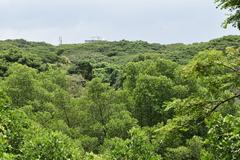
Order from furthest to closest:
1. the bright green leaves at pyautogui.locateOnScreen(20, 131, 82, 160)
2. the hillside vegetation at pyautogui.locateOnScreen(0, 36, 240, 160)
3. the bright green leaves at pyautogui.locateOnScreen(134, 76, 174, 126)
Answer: the bright green leaves at pyautogui.locateOnScreen(134, 76, 174, 126) < the hillside vegetation at pyautogui.locateOnScreen(0, 36, 240, 160) < the bright green leaves at pyautogui.locateOnScreen(20, 131, 82, 160)

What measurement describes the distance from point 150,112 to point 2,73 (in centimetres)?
3530

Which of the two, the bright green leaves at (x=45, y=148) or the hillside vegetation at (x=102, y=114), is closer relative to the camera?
the bright green leaves at (x=45, y=148)

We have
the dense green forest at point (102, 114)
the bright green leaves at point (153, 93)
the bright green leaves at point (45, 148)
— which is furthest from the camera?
the bright green leaves at point (153, 93)

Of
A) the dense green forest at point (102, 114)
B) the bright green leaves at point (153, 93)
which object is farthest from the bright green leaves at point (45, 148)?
the bright green leaves at point (153, 93)

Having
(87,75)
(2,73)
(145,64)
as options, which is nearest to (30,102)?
(145,64)

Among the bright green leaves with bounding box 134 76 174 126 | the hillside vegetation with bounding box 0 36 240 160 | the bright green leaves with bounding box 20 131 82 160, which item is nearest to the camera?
the bright green leaves with bounding box 20 131 82 160

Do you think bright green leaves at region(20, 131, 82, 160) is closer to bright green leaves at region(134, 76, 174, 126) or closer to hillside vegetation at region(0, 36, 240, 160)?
hillside vegetation at region(0, 36, 240, 160)

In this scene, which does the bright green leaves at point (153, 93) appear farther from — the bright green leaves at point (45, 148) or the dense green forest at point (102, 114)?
the bright green leaves at point (45, 148)

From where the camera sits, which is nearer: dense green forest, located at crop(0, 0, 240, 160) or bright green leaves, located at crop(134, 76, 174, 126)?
dense green forest, located at crop(0, 0, 240, 160)

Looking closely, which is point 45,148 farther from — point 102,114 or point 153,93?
point 102,114

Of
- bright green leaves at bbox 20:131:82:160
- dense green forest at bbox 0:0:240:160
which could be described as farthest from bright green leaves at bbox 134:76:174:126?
bright green leaves at bbox 20:131:82:160

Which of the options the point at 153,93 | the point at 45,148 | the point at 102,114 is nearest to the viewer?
the point at 45,148

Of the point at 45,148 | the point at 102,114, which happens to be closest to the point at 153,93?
the point at 102,114

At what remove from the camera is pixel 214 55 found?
1220 centimetres
